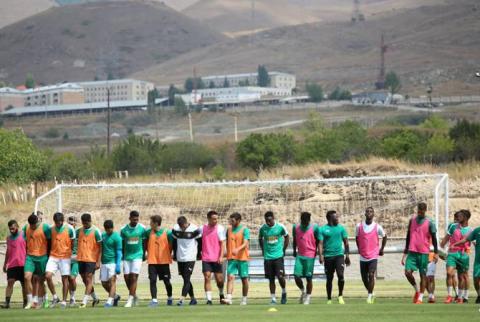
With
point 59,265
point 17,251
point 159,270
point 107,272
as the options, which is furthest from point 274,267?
point 17,251

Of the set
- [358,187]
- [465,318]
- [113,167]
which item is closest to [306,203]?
[358,187]

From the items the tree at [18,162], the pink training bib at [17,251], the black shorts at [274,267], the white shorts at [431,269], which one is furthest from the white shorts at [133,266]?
the tree at [18,162]

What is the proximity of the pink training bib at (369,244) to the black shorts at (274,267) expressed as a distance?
1.67 m

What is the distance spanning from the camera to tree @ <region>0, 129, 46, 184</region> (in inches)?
2842

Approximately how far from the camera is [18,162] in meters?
74.1

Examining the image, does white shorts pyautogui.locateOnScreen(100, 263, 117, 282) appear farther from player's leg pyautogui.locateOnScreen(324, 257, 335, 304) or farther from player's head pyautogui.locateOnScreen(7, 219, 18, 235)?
player's leg pyautogui.locateOnScreen(324, 257, 335, 304)

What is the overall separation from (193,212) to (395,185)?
7.84 m

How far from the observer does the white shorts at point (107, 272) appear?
1027 inches

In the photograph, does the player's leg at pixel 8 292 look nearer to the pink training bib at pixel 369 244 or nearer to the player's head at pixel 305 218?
the player's head at pixel 305 218

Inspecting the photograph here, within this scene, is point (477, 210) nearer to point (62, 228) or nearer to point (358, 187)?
point (358, 187)

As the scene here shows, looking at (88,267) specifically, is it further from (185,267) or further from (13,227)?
(185,267)

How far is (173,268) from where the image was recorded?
43.8 meters

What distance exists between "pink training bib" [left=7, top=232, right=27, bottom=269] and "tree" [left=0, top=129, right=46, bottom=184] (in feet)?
142

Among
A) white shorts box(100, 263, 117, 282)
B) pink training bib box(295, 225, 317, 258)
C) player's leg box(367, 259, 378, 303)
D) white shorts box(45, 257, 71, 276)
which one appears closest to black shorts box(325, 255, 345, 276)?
pink training bib box(295, 225, 317, 258)
